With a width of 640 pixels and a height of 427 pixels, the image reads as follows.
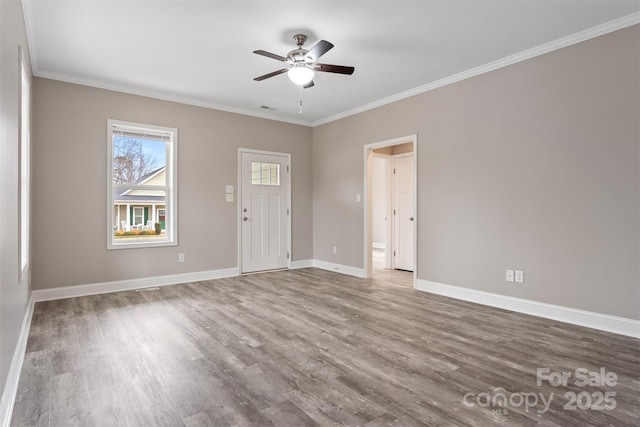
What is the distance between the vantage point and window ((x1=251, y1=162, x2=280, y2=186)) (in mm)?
6031

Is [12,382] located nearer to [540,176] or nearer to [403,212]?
[540,176]

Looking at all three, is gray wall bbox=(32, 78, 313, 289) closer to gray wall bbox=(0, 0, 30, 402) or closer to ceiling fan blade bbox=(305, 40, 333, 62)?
gray wall bbox=(0, 0, 30, 402)

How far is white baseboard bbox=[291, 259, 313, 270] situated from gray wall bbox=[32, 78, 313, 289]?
1173 mm

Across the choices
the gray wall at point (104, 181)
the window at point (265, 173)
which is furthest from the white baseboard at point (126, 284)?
the window at point (265, 173)

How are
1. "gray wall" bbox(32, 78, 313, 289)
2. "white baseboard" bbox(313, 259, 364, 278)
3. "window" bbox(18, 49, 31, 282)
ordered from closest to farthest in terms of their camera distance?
"window" bbox(18, 49, 31, 282) → "gray wall" bbox(32, 78, 313, 289) → "white baseboard" bbox(313, 259, 364, 278)

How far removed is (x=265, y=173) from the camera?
6.19 meters

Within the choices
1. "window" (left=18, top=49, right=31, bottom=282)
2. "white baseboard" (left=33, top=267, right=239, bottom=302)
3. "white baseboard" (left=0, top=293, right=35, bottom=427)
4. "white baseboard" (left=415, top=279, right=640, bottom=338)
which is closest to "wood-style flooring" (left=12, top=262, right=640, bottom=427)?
"white baseboard" (left=0, top=293, right=35, bottom=427)

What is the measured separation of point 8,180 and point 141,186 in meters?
2.95

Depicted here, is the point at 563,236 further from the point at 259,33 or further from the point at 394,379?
the point at 259,33

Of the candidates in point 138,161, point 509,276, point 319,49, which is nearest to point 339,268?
point 509,276

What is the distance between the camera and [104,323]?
3.40m

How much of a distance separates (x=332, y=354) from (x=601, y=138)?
10.2 feet

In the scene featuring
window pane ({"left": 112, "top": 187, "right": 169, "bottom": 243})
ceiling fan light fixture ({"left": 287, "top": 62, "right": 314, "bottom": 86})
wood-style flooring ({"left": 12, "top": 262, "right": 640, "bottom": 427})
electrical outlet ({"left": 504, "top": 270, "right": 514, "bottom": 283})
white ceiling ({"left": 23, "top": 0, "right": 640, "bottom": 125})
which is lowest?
wood-style flooring ({"left": 12, "top": 262, "right": 640, "bottom": 427})

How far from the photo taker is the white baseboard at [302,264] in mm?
6480
